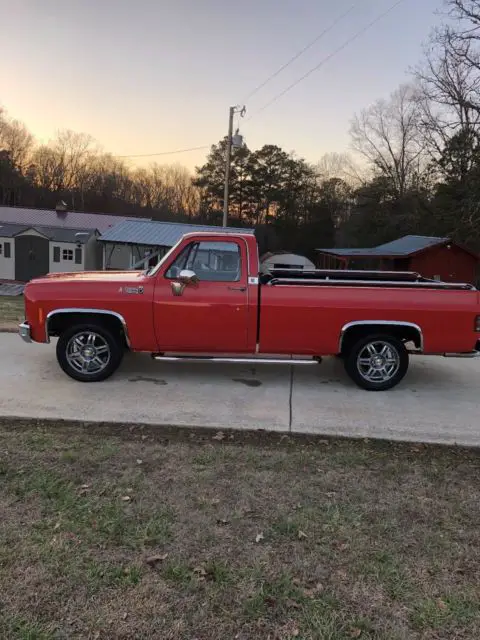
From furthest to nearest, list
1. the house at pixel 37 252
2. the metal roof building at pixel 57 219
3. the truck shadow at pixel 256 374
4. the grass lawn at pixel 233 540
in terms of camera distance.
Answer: the metal roof building at pixel 57 219, the house at pixel 37 252, the truck shadow at pixel 256 374, the grass lawn at pixel 233 540

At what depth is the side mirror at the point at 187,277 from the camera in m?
5.87

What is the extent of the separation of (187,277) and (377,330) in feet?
8.19

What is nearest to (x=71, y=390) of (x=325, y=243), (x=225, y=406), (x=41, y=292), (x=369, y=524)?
(x=41, y=292)

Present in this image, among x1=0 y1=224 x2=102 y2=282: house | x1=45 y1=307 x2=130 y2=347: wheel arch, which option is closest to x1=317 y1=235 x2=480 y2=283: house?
x1=0 y1=224 x2=102 y2=282: house

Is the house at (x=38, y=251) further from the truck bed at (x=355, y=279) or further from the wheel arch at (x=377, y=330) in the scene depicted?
the wheel arch at (x=377, y=330)

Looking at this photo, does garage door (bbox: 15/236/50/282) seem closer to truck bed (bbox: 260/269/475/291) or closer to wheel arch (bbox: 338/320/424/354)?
truck bed (bbox: 260/269/475/291)

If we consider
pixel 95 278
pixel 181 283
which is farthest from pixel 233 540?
pixel 95 278

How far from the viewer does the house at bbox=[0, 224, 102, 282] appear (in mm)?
30328

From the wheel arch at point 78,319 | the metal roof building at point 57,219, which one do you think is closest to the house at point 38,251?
the metal roof building at point 57,219

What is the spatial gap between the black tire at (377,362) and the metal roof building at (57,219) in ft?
108

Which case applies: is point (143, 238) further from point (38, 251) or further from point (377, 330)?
point (377, 330)

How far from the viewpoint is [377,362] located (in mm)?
6406

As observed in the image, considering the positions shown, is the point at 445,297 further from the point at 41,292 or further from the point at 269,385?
the point at 41,292

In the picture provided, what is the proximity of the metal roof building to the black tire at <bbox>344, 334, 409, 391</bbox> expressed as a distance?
3285 centimetres
